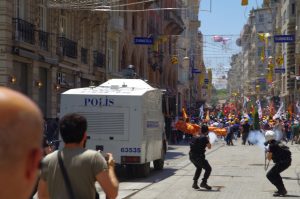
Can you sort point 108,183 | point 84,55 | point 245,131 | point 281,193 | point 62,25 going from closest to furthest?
point 108,183
point 281,193
point 62,25
point 84,55
point 245,131

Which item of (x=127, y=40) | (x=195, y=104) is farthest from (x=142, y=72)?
(x=195, y=104)

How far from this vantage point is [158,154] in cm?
2169

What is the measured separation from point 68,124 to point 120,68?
42665 millimetres

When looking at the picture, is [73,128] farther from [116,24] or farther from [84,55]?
[116,24]

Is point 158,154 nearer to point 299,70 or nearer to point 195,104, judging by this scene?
point 299,70

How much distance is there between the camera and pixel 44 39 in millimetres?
29641

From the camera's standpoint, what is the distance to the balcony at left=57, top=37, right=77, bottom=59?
32.3m

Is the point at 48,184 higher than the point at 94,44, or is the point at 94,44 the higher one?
the point at 94,44

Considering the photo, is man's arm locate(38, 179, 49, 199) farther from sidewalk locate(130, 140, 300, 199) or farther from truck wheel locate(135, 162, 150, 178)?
truck wheel locate(135, 162, 150, 178)

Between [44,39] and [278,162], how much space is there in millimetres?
16628

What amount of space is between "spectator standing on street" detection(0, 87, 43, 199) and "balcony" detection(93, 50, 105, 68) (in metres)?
38.1

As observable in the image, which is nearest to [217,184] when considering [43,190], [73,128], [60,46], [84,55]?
[43,190]

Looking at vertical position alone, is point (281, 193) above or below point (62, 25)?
below

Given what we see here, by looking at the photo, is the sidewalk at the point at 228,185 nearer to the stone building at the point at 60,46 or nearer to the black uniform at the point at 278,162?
the black uniform at the point at 278,162
